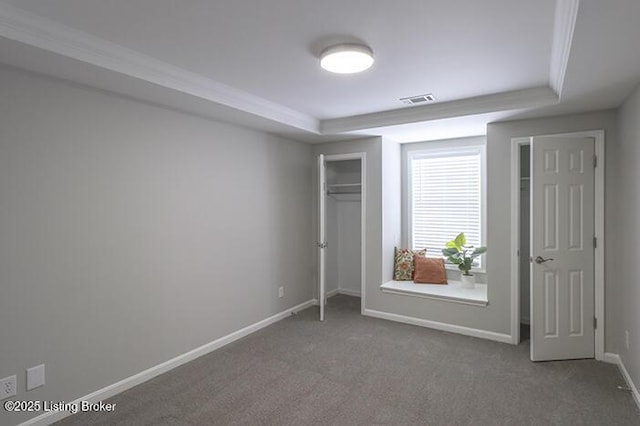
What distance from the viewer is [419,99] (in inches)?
134

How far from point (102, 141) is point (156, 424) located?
2.02 meters

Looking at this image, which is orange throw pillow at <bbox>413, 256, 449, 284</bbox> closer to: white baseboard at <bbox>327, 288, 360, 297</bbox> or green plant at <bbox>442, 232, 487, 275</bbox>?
green plant at <bbox>442, 232, 487, 275</bbox>

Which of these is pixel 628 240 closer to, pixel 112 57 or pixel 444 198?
pixel 444 198

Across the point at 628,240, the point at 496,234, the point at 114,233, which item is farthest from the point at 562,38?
the point at 114,233

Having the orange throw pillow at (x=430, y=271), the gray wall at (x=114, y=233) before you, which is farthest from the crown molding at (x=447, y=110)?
the orange throw pillow at (x=430, y=271)

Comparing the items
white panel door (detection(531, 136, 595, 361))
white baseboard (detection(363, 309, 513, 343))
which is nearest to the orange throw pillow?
white baseboard (detection(363, 309, 513, 343))

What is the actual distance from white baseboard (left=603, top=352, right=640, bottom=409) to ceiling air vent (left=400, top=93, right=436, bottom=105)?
276cm

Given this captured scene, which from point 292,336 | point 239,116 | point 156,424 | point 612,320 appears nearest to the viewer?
point 156,424

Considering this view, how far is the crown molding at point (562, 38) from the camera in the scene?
67.2 inches

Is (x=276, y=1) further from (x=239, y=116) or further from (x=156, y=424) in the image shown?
(x=156, y=424)

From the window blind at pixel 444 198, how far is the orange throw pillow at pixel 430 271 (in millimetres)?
268

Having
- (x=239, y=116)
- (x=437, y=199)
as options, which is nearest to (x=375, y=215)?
(x=437, y=199)

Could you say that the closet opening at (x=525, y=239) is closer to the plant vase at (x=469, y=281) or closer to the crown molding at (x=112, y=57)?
the plant vase at (x=469, y=281)

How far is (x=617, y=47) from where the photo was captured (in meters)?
1.95
